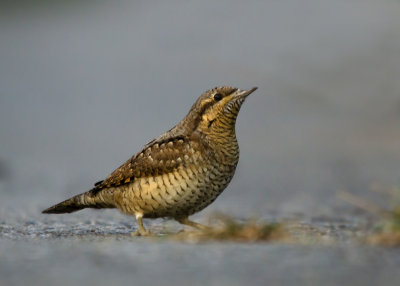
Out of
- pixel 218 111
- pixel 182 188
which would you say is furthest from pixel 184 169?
pixel 218 111

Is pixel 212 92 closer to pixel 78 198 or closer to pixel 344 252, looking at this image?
pixel 78 198

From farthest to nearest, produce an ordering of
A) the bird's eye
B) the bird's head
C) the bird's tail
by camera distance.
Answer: the bird's tail → the bird's eye → the bird's head

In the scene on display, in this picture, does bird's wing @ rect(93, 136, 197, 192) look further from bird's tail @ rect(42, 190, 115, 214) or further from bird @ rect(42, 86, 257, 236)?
bird's tail @ rect(42, 190, 115, 214)

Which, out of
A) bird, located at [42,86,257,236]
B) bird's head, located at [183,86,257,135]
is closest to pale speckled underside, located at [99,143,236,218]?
bird, located at [42,86,257,236]

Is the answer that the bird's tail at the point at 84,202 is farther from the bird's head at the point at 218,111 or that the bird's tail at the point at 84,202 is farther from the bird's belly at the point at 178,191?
the bird's head at the point at 218,111

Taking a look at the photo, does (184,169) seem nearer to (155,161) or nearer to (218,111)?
(155,161)

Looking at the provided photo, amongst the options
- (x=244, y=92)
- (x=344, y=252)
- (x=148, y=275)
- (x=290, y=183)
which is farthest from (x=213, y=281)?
(x=290, y=183)

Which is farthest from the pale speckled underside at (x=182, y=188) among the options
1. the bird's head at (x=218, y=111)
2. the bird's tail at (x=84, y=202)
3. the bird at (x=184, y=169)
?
the bird's tail at (x=84, y=202)
